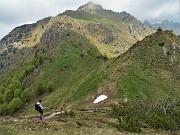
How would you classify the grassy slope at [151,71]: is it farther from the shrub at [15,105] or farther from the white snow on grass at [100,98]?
the shrub at [15,105]

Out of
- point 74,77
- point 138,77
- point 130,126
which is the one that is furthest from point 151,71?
point 74,77

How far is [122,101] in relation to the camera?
3730 inches

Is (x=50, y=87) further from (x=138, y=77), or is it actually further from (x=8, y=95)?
(x=138, y=77)

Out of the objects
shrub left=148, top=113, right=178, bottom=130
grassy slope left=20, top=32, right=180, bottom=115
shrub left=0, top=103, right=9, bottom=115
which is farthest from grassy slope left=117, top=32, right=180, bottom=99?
shrub left=0, top=103, right=9, bottom=115

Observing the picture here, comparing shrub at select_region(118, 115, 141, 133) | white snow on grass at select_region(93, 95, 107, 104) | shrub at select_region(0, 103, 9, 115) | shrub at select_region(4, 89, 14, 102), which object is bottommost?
shrub at select_region(0, 103, 9, 115)

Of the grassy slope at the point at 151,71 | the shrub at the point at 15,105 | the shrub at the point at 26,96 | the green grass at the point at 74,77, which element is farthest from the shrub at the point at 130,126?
the shrub at the point at 26,96

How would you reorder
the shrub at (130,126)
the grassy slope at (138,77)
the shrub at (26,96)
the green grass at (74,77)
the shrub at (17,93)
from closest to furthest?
the shrub at (130,126) < the grassy slope at (138,77) < the green grass at (74,77) < the shrub at (26,96) < the shrub at (17,93)

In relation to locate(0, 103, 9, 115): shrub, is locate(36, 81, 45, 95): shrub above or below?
above

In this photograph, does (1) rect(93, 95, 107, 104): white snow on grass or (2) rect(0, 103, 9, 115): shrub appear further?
(2) rect(0, 103, 9, 115): shrub

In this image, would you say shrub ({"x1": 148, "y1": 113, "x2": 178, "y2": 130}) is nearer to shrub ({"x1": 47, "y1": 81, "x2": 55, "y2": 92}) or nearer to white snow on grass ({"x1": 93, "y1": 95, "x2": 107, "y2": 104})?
white snow on grass ({"x1": 93, "y1": 95, "x2": 107, "y2": 104})

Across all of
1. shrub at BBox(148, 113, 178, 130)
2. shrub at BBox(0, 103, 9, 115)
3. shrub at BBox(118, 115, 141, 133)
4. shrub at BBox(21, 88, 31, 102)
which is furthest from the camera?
shrub at BBox(0, 103, 9, 115)

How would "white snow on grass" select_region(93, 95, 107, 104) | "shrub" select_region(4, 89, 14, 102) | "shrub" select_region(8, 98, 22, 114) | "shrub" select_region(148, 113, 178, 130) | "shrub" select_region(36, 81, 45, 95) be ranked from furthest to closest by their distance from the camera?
"shrub" select_region(4, 89, 14, 102) < "shrub" select_region(36, 81, 45, 95) < "shrub" select_region(8, 98, 22, 114) < "white snow on grass" select_region(93, 95, 107, 104) < "shrub" select_region(148, 113, 178, 130)

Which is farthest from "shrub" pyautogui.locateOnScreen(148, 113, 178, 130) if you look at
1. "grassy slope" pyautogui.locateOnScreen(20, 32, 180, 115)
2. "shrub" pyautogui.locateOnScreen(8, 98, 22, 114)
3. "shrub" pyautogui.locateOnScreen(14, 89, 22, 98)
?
"shrub" pyautogui.locateOnScreen(14, 89, 22, 98)

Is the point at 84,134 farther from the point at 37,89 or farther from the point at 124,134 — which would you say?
the point at 37,89
